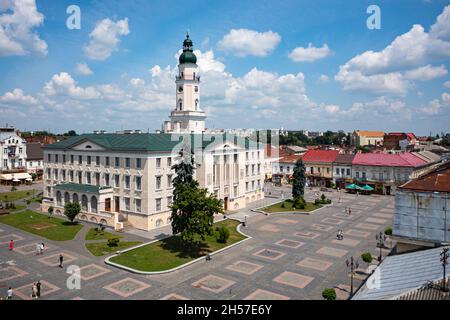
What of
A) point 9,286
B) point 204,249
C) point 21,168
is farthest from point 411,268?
point 21,168

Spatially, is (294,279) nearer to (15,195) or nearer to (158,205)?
(158,205)

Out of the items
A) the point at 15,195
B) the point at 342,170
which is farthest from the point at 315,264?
the point at 15,195

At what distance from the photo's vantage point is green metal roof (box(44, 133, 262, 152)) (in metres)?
51.5

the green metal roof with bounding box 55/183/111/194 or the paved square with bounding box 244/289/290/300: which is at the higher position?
the green metal roof with bounding box 55/183/111/194

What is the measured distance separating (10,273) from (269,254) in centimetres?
2639

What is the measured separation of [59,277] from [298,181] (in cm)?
4632

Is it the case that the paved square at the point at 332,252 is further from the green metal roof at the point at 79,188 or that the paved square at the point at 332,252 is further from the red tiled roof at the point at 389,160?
the red tiled roof at the point at 389,160

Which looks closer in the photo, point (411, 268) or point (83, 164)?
point (411, 268)

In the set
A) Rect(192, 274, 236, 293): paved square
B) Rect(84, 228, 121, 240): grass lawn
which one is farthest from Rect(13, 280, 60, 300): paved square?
Rect(84, 228, 121, 240): grass lawn

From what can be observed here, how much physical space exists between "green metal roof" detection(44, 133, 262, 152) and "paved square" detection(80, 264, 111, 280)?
1843 cm

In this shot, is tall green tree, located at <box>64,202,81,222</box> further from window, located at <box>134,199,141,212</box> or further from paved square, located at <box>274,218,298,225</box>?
paved square, located at <box>274,218,298,225</box>

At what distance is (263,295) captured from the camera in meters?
29.5
